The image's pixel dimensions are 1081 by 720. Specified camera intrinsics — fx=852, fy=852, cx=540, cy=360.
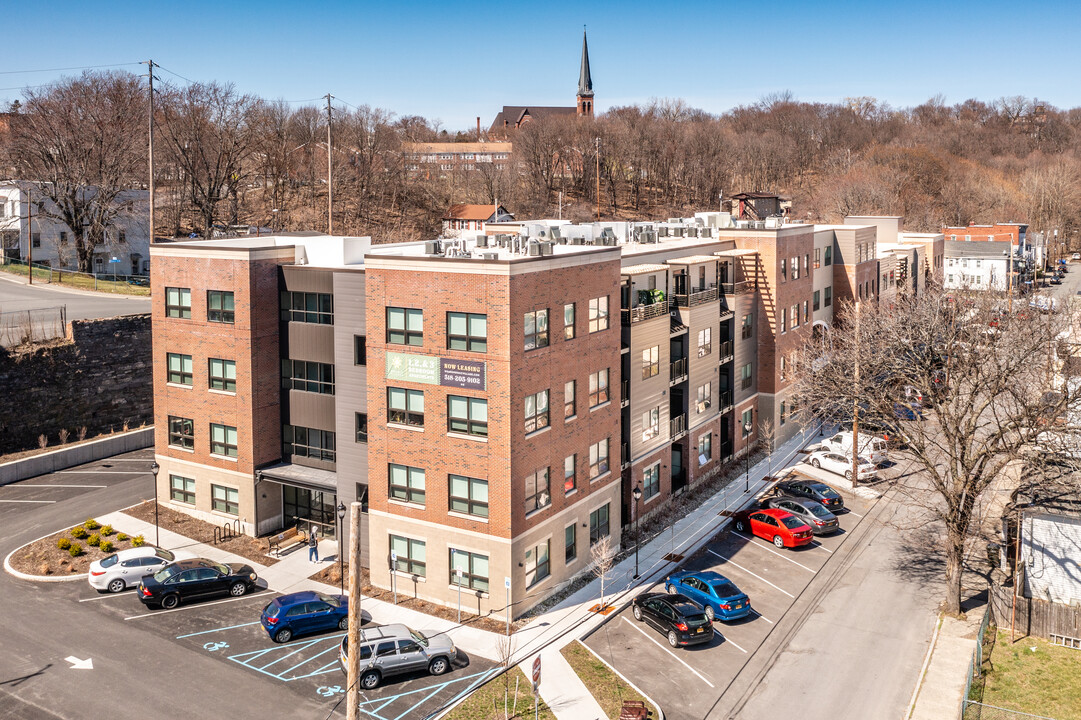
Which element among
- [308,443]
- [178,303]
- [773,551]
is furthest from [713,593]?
[178,303]

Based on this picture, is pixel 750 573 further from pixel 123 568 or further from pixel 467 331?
pixel 123 568

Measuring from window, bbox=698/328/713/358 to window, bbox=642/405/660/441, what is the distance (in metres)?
5.18

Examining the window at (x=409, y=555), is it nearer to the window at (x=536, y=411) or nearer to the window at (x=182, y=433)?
the window at (x=536, y=411)

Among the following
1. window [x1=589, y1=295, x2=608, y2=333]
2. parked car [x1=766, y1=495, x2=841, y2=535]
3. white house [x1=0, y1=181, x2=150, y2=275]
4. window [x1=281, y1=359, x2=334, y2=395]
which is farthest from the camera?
white house [x1=0, y1=181, x2=150, y2=275]

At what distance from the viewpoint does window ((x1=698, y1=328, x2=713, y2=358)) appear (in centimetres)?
4406

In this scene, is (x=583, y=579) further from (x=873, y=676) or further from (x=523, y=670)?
(x=873, y=676)

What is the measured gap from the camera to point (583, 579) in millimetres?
33719

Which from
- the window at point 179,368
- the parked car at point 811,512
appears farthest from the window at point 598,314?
the window at point 179,368

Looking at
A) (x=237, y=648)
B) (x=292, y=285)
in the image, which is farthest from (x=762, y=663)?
(x=292, y=285)

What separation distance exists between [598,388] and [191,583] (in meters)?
17.2

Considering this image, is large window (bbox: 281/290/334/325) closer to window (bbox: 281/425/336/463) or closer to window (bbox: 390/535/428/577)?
window (bbox: 281/425/336/463)

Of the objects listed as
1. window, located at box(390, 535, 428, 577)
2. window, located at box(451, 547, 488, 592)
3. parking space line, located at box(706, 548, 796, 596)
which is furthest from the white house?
parking space line, located at box(706, 548, 796, 596)

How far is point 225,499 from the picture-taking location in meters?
39.0

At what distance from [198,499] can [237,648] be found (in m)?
13.5
